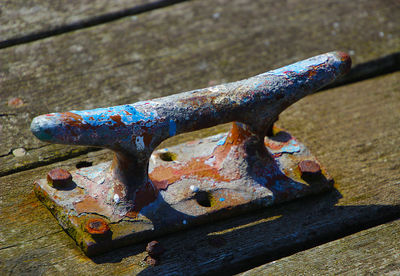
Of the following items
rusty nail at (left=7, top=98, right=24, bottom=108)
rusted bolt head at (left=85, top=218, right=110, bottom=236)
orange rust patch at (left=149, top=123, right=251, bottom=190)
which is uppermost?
rusty nail at (left=7, top=98, right=24, bottom=108)

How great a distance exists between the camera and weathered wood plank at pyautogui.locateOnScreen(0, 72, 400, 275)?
4.14ft

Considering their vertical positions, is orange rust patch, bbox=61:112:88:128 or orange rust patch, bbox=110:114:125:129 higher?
orange rust patch, bbox=61:112:88:128

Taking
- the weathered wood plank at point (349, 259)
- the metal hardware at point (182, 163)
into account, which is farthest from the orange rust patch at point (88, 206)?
the weathered wood plank at point (349, 259)

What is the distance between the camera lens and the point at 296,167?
156 centimetres

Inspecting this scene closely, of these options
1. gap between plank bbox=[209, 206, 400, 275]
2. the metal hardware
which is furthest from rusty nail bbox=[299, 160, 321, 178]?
gap between plank bbox=[209, 206, 400, 275]

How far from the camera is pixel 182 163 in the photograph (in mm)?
1525

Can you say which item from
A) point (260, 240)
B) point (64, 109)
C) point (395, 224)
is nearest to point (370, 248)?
point (395, 224)

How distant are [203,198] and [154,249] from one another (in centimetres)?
23

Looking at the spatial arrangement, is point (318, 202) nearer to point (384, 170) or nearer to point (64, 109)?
point (384, 170)

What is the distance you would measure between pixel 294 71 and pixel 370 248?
0.49 metres

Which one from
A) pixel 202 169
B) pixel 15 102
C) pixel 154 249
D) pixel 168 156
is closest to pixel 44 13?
pixel 15 102

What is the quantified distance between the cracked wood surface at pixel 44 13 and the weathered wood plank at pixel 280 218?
0.61m

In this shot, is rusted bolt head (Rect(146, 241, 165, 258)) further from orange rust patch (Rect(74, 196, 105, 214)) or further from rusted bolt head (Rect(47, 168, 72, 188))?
rusted bolt head (Rect(47, 168, 72, 188))

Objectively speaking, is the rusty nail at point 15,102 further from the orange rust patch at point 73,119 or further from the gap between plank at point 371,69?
the gap between plank at point 371,69
